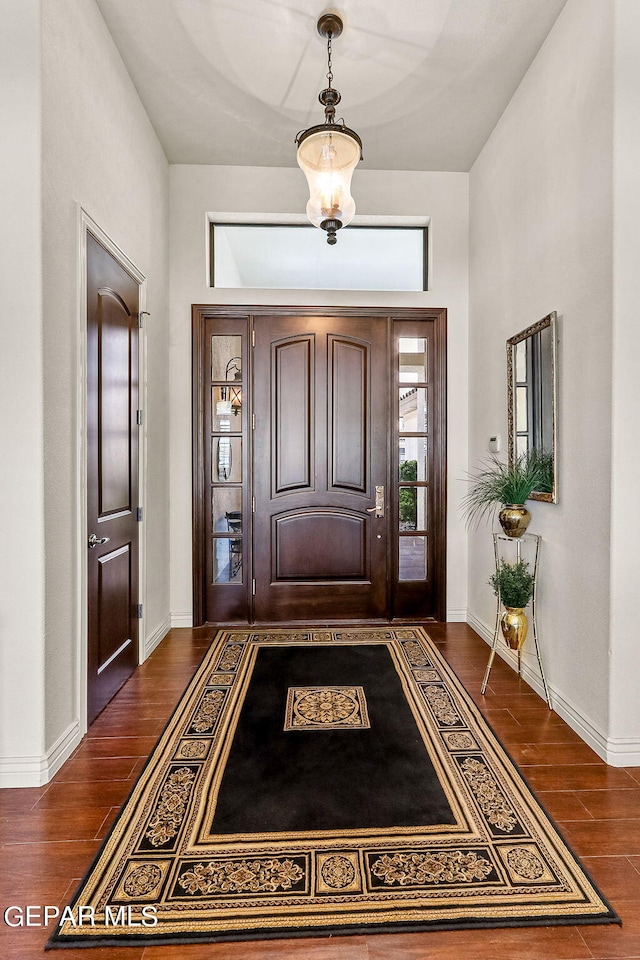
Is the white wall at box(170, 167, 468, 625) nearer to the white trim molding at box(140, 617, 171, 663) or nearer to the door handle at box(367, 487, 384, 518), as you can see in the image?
the white trim molding at box(140, 617, 171, 663)

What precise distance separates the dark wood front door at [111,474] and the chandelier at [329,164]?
1.12 m

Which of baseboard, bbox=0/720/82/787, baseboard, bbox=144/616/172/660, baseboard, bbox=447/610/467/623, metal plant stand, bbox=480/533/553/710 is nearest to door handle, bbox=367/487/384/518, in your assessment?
baseboard, bbox=447/610/467/623

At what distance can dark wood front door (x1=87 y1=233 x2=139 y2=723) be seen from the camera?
2.60m

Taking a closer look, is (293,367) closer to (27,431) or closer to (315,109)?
(315,109)

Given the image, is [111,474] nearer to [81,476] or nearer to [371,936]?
[81,476]

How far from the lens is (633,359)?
7.20 feet

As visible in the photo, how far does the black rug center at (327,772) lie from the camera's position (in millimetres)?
1870

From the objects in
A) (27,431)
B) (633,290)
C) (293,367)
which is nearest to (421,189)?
(293,367)

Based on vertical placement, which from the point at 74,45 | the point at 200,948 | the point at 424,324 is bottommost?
the point at 200,948

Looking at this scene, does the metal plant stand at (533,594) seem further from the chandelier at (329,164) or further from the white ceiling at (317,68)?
the white ceiling at (317,68)

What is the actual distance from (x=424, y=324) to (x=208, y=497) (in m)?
2.19

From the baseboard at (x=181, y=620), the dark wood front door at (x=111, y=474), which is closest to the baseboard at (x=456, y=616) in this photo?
the baseboard at (x=181, y=620)

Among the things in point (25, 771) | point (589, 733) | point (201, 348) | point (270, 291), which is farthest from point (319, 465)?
point (25, 771)

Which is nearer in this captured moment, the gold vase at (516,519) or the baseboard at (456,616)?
the gold vase at (516,519)
